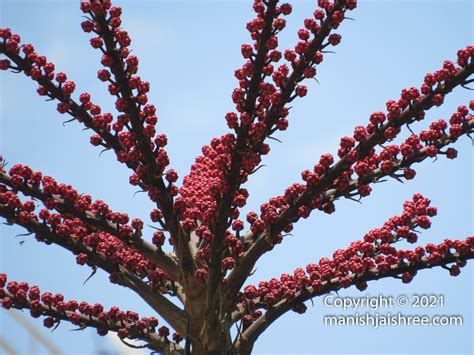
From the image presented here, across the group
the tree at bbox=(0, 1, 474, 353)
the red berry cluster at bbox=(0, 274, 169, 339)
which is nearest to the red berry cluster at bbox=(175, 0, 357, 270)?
the tree at bbox=(0, 1, 474, 353)

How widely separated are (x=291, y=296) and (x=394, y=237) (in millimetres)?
1048

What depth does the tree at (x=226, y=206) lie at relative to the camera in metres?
5.43

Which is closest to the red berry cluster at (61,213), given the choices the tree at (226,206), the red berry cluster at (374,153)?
the tree at (226,206)

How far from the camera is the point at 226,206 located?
5625mm

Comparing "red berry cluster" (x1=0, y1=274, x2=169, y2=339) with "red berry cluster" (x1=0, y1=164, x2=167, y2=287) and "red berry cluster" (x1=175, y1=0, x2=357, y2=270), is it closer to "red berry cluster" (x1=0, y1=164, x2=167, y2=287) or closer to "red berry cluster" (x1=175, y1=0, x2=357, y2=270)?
"red berry cluster" (x1=0, y1=164, x2=167, y2=287)

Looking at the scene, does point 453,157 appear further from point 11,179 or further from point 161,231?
point 11,179

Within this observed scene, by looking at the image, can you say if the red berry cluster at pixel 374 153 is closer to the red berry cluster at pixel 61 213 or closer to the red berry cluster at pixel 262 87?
the red berry cluster at pixel 262 87

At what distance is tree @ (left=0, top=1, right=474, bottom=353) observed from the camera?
5.43 metres

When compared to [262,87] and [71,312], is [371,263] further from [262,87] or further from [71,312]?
[71,312]

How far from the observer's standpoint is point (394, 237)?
6293mm

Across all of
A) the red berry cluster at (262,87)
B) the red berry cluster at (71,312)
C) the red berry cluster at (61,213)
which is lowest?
the red berry cluster at (71,312)

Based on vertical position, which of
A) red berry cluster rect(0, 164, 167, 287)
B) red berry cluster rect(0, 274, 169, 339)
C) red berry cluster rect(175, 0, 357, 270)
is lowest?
red berry cluster rect(0, 274, 169, 339)

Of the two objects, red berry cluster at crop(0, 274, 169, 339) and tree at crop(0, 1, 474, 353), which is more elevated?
tree at crop(0, 1, 474, 353)

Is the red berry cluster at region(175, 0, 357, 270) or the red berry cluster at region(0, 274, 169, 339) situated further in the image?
the red berry cluster at region(0, 274, 169, 339)
